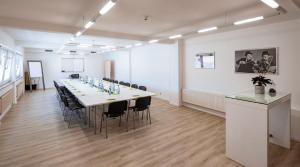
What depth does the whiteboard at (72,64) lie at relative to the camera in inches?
482

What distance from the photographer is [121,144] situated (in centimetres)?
344

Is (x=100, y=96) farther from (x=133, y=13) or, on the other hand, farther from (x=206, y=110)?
(x=206, y=110)

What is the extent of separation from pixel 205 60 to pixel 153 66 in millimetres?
2922

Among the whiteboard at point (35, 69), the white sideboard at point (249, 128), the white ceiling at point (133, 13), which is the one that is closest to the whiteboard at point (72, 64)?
the whiteboard at point (35, 69)

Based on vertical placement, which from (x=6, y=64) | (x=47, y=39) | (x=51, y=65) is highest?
(x=47, y=39)

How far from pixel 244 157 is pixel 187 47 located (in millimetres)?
4410

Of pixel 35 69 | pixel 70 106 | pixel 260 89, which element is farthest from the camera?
pixel 35 69

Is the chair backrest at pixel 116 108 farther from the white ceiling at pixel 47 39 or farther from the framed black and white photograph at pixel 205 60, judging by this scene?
the framed black and white photograph at pixel 205 60

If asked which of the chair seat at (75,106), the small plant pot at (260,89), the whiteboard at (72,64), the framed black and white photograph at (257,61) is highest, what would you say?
the whiteboard at (72,64)

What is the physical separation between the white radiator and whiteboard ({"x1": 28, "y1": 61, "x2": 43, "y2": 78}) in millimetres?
9712

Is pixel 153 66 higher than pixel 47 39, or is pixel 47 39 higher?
pixel 47 39

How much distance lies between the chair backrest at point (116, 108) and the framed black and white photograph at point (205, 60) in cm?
313

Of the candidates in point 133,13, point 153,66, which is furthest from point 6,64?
point 153,66

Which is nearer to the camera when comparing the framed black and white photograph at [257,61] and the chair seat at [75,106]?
the framed black and white photograph at [257,61]
